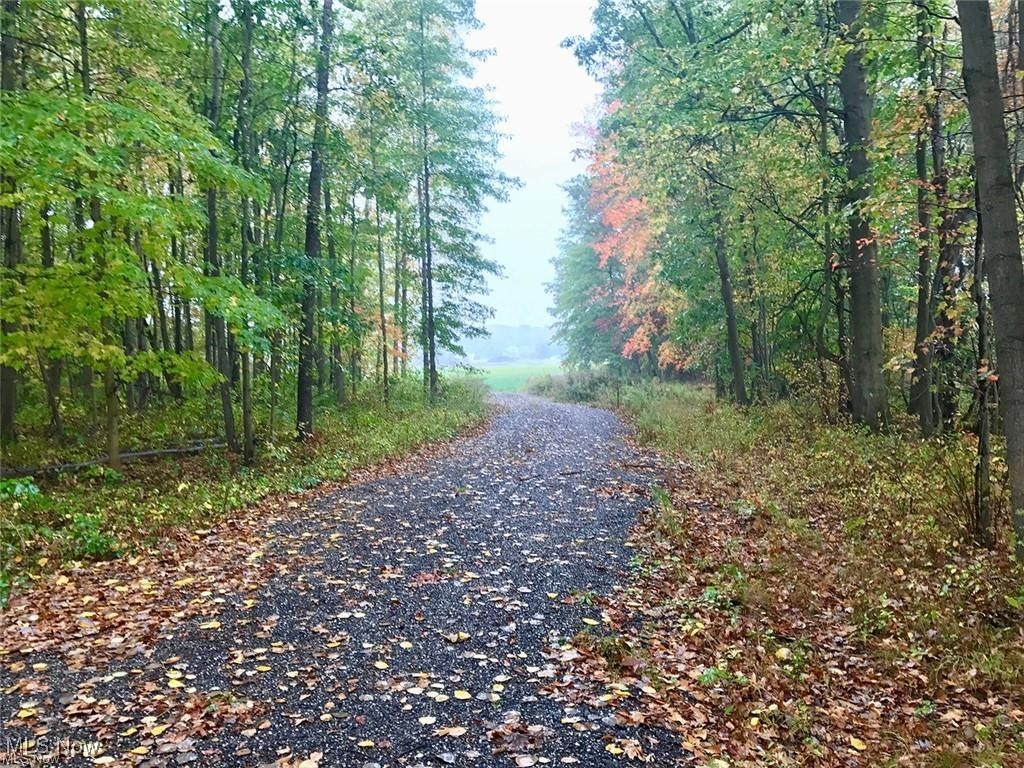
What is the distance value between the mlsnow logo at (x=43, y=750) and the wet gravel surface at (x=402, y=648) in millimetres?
86

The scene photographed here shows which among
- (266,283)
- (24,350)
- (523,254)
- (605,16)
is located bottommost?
(24,350)

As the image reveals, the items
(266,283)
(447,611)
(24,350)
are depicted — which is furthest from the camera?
(266,283)

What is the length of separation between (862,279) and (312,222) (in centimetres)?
1116

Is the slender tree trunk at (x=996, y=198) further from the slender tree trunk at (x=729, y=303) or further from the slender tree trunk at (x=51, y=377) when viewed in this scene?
the slender tree trunk at (x=51, y=377)

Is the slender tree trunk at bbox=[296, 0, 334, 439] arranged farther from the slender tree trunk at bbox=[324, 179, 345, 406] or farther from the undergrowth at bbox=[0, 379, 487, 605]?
the undergrowth at bbox=[0, 379, 487, 605]

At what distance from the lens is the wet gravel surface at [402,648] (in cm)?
401

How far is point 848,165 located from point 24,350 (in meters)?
13.9

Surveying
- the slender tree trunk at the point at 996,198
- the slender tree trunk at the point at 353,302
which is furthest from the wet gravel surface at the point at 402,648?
the slender tree trunk at the point at 353,302

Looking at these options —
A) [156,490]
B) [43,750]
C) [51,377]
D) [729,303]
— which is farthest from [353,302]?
[43,750]

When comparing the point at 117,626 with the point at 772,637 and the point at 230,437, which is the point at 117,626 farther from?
the point at 230,437

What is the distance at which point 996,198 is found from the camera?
210 inches

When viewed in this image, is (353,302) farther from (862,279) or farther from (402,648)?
(402,648)

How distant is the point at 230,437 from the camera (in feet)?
42.6

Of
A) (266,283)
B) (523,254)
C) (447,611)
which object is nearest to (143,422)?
(266,283)
